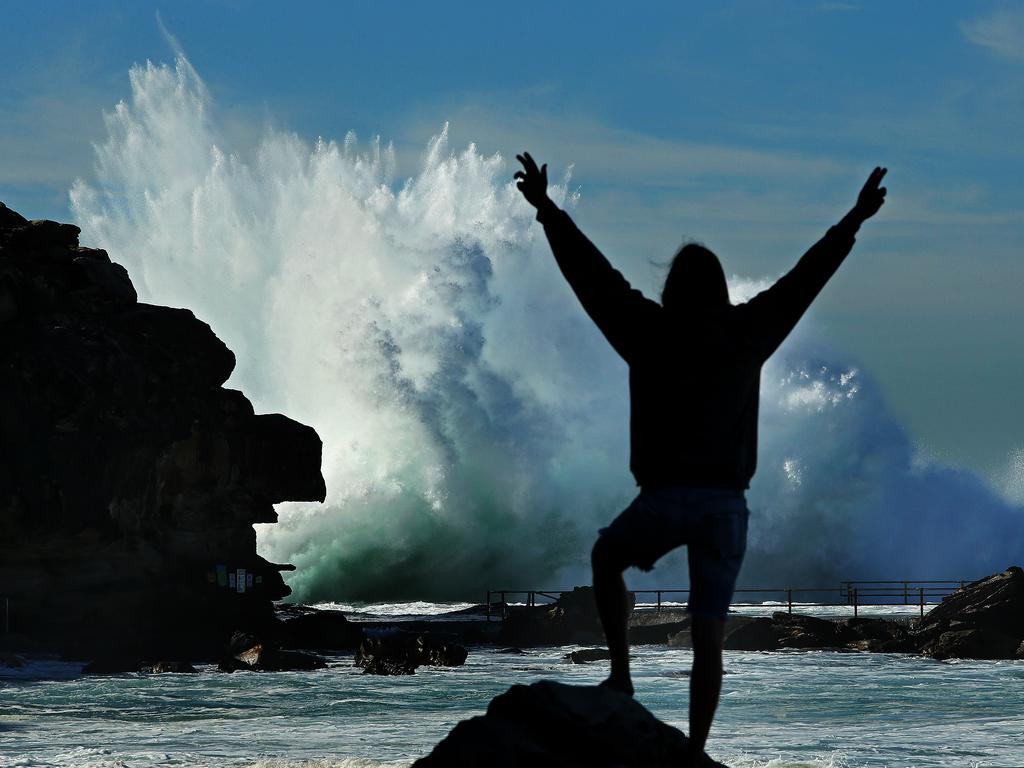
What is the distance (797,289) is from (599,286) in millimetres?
596

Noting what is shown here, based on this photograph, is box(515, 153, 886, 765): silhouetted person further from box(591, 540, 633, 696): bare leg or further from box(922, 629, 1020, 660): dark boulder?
box(922, 629, 1020, 660): dark boulder

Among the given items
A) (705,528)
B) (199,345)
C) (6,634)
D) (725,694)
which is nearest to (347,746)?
(725,694)

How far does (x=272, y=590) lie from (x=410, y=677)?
12.7 metres

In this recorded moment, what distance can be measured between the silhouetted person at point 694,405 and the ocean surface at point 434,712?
12227 millimetres

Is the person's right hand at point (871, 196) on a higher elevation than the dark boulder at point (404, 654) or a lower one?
higher

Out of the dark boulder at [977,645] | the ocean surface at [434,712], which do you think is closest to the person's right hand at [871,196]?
the ocean surface at [434,712]

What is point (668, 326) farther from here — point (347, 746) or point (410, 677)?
point (410, 677)

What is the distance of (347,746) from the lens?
18.2m

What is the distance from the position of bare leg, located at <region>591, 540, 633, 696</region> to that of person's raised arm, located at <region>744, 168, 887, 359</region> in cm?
77

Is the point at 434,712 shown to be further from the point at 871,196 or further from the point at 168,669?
the point at 871,196

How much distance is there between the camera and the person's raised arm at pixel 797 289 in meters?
4.29

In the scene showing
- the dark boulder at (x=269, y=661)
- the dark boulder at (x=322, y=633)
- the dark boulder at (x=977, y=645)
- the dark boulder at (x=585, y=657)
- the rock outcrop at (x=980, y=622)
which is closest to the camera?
the dark boulder at (x=269, y=661)

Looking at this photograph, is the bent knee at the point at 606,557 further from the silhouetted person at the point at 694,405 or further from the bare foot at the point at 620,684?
the bare foot at the point at 620,684

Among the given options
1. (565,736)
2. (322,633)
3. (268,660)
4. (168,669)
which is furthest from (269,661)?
(565,736)
